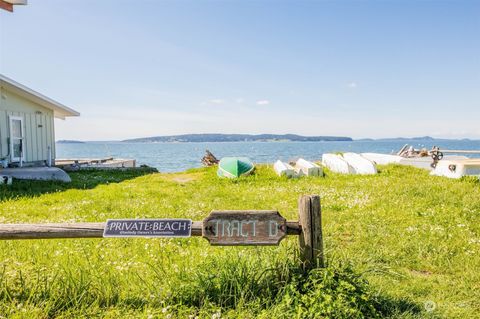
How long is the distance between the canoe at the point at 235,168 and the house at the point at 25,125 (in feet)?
38.2

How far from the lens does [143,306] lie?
13.0 feet

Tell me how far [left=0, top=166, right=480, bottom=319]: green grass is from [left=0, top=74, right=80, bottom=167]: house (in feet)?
37.6

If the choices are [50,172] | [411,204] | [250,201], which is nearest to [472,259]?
[411,204]

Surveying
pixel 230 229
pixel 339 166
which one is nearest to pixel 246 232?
pixel 230 229

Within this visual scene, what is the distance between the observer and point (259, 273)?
4.09 meters

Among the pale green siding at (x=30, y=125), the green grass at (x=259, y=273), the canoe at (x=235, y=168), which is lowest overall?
the green grass at (x=259, y=273)

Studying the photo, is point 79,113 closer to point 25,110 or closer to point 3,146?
point 25,110

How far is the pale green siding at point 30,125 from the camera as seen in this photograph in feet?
59.1

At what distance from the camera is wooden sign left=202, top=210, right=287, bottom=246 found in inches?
148

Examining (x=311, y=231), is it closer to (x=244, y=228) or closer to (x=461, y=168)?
(x=244, y=228)

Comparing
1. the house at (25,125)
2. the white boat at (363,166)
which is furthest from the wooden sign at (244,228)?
the house at (25,125)

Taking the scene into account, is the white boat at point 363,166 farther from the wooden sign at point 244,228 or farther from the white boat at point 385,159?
the wooden sign at point 244,228

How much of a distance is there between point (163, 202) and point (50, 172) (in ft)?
31.1

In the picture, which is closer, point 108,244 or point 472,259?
point 472,259
